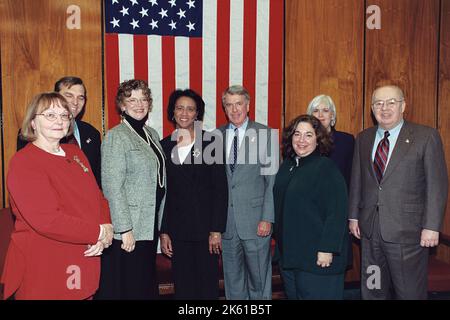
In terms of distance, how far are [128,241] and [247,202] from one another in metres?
1.03

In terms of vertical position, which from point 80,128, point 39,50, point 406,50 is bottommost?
point 80,128

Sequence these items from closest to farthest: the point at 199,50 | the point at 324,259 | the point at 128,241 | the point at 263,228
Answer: the point at 324,259 < the point at 128,241 < the point at 263,228 < the point at 199,50

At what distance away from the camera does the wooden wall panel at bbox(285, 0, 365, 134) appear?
16.3 feet

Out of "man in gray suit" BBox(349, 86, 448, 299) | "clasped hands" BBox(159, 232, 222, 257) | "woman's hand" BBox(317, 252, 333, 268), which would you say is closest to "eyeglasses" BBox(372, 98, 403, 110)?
"man in gray suit" BBox(349, 86, 448, 299)

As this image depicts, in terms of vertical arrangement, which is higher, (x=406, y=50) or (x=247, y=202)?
(x=406, y=50)

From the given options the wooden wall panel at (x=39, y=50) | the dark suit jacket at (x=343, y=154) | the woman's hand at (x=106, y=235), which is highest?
the wooden wall panel at (x=39, y=50)

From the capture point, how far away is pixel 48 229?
224 centimetres

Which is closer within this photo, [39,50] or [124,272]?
[124,272]

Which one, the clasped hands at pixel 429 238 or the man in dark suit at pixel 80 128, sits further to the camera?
the man in dark suit at pixel 80 128

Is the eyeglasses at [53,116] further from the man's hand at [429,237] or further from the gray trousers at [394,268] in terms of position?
the man's hand at [429,237]

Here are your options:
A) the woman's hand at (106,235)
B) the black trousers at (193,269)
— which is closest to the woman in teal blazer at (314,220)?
the black trousers at (193,269)

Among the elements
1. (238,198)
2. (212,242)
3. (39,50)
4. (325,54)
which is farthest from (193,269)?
(325,54)

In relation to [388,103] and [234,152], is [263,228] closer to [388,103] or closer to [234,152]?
[234,152]

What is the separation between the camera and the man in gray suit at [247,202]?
356cm
